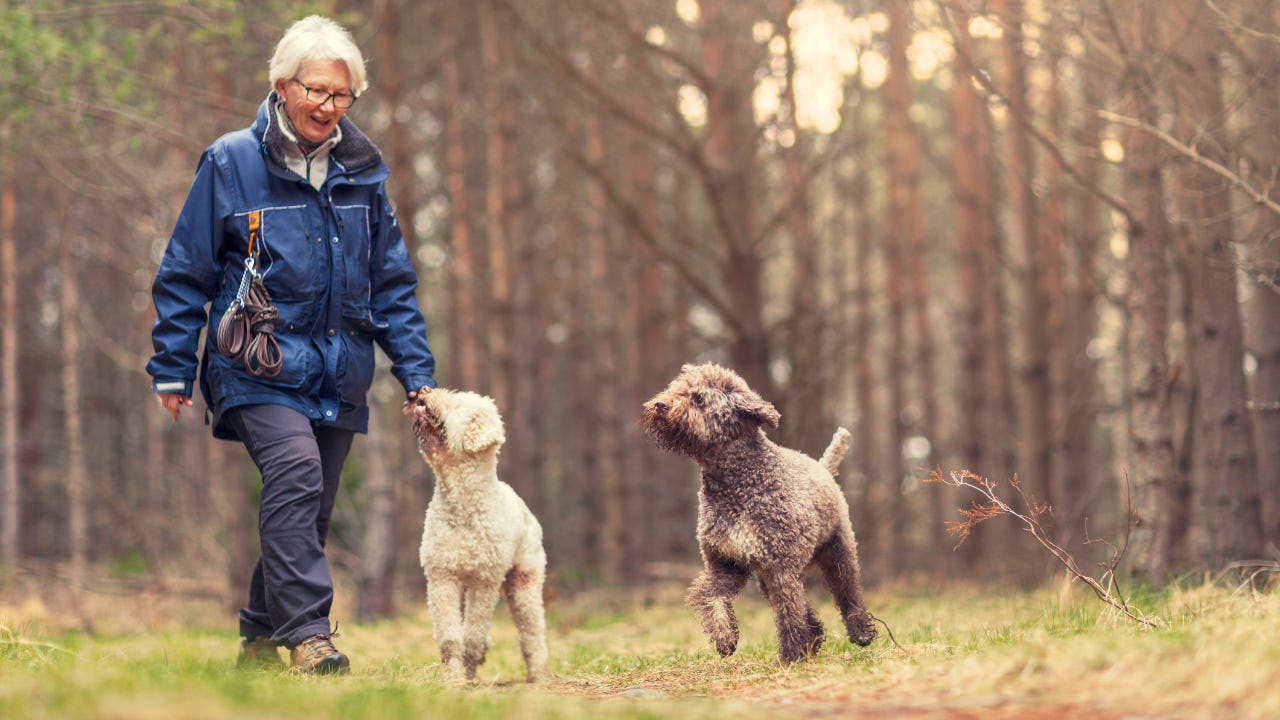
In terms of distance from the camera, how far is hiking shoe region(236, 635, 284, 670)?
5.13 metres

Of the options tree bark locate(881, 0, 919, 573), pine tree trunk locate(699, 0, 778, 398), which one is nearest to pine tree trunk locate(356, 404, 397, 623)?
pine tree trunk locate(699, 0, 778, 398)

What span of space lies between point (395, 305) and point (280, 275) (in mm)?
685

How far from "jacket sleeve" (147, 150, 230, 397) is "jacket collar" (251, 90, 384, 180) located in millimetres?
250

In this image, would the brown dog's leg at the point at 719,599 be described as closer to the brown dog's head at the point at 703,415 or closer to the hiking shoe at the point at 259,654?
the brown dog's head at the point at 703,415

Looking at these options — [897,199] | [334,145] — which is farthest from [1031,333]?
[334,145]

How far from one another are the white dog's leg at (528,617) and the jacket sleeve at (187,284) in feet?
5.76

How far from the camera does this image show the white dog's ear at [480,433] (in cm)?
522

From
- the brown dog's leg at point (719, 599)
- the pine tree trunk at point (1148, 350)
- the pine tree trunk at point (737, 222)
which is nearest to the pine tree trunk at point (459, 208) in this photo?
the pine tree trunk at point (737, 222)

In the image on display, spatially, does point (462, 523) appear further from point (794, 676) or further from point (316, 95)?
point (316, 95)

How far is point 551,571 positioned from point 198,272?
11.3 meters

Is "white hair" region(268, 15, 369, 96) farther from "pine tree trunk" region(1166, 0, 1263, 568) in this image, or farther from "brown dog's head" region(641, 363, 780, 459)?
"pine tree trunk" region(1166, 0, 1263, 568)

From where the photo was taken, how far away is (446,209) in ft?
60.8

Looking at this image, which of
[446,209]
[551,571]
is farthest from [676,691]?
[446,209]

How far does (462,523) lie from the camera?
17.4 feet
